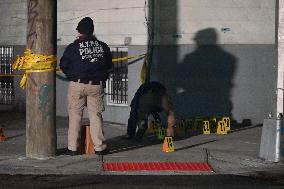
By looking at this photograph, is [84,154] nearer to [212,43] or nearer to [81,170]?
[81,170]

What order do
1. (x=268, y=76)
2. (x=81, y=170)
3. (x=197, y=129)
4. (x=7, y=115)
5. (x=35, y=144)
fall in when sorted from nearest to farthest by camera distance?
(x=81, y=170) → (x=35, y=144) → (x=197, y=129) → (x=268, y=76) → (x=7, y=115)

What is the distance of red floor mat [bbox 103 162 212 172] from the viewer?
9734mm

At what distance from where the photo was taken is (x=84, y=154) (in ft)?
35.2

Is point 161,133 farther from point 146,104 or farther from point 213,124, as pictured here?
point 213,124

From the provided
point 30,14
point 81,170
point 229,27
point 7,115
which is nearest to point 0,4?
point 7,115

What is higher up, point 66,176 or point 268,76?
point 268,76

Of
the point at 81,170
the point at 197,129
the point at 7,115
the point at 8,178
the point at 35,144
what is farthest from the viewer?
the point at 7,115

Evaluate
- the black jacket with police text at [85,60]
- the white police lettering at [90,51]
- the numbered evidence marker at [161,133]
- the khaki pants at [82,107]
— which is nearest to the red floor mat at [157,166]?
the khaki pants at [82,107]

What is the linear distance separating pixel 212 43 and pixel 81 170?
610 cm

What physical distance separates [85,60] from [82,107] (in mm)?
710

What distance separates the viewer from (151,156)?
10.8 m

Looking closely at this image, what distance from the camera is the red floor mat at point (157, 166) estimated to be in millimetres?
9734

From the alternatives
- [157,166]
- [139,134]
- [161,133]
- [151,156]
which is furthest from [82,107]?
[161,133]

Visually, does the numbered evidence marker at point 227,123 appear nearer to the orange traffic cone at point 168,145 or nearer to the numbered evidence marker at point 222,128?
the numbered evidence marker at point 222,128
